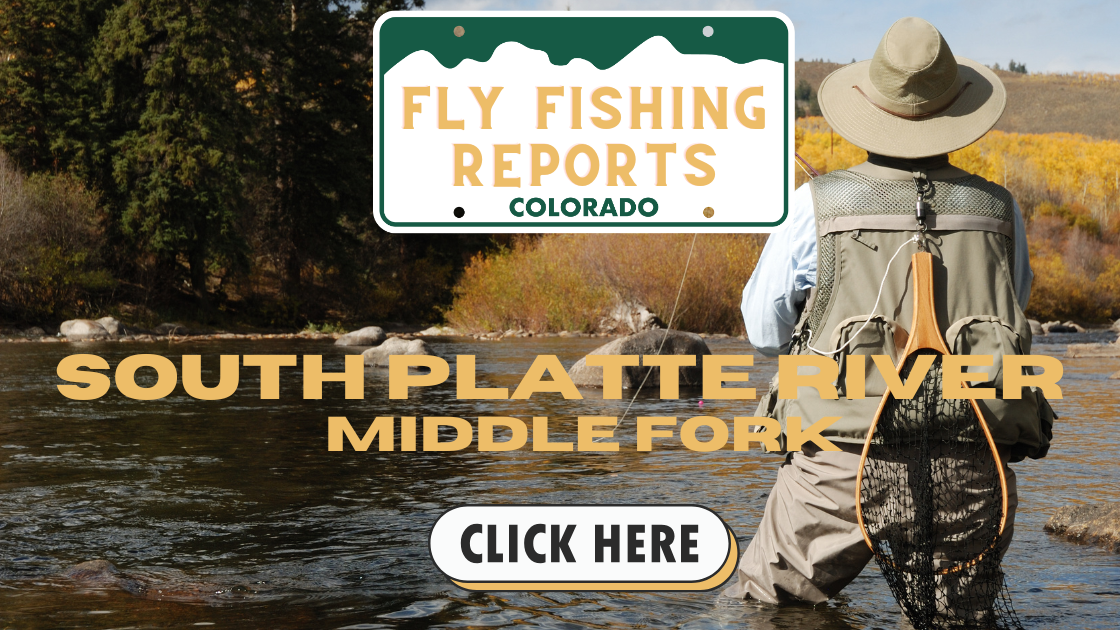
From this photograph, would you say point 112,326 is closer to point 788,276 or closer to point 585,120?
point 788,276

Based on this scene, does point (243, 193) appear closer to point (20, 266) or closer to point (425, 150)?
point (20, 266)

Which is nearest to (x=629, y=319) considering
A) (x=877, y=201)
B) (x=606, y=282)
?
(x=606, y=282)

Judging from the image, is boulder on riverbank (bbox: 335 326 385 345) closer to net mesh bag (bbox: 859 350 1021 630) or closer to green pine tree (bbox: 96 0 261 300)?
green pine tree (bbox: 96 0 261 300)

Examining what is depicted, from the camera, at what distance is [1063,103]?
131625 mm

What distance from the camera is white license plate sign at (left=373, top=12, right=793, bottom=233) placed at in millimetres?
1927

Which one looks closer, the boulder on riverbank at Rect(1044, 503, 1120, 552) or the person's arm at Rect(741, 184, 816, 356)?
the person's arm at Rect(741, 184, 816, 356)

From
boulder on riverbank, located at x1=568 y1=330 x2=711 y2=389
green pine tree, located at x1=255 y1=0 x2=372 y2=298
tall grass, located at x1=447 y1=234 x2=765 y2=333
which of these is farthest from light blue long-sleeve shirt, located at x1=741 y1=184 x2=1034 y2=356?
green pine tree, located at x1=255 y1=0 x2=372 y2=298

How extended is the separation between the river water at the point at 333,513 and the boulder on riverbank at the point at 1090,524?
0.31 feet

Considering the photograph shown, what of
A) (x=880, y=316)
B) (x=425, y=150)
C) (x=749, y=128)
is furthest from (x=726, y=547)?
(x=425, y=150)

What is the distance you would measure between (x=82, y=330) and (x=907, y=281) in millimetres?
26971

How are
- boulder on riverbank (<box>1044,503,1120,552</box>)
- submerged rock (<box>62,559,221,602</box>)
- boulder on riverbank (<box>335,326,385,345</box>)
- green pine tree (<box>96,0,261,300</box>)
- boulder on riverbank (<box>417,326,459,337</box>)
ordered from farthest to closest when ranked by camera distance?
boulder on riverbank (<box>417,326,459,337</box>)
green pine tree (<box>96,0,261,300</box>)
boulder on riverbank (<box>335,326,385,345</box>)
boulder on riverbank (<box>1044,503,1120,552</box>)
submerged rock (<box>62,559,221,602</box>)

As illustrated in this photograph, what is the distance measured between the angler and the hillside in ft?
401

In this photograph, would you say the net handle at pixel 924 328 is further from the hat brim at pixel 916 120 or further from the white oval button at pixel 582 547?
the white oval button at pixel 582 547

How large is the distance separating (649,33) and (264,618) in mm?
2692
